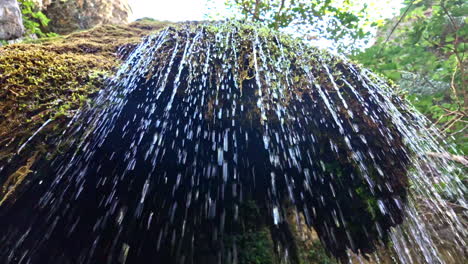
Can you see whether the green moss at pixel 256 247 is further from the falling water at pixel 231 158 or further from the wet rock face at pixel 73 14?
the wet rock face at pixel 73 14

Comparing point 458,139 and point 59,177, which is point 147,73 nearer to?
point 59,177

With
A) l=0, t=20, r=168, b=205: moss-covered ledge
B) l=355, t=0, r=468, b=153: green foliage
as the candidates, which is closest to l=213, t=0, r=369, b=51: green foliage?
l=355, t=0, r=468, b=153: green foliage

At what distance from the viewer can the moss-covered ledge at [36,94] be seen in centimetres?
128

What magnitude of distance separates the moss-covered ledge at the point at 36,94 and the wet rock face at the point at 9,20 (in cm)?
145

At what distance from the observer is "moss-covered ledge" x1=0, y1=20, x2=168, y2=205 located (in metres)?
1.28

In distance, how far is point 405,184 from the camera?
6.10 feet

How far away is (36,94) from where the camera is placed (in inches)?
59.6

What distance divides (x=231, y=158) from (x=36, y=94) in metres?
1.42

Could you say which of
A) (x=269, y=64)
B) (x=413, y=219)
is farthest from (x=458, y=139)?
(x=269, y=64)

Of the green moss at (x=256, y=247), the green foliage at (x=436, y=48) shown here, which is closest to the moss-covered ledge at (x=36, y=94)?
the green moss at (x=256, y=247)

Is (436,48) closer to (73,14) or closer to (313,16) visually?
(313,16)

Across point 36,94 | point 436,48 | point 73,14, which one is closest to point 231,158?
point 36,94

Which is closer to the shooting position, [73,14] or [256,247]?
[256,247]

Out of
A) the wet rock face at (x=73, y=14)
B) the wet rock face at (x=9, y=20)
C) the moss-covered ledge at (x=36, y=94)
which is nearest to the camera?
the moss-covered ledge at (x=36, y=94)
